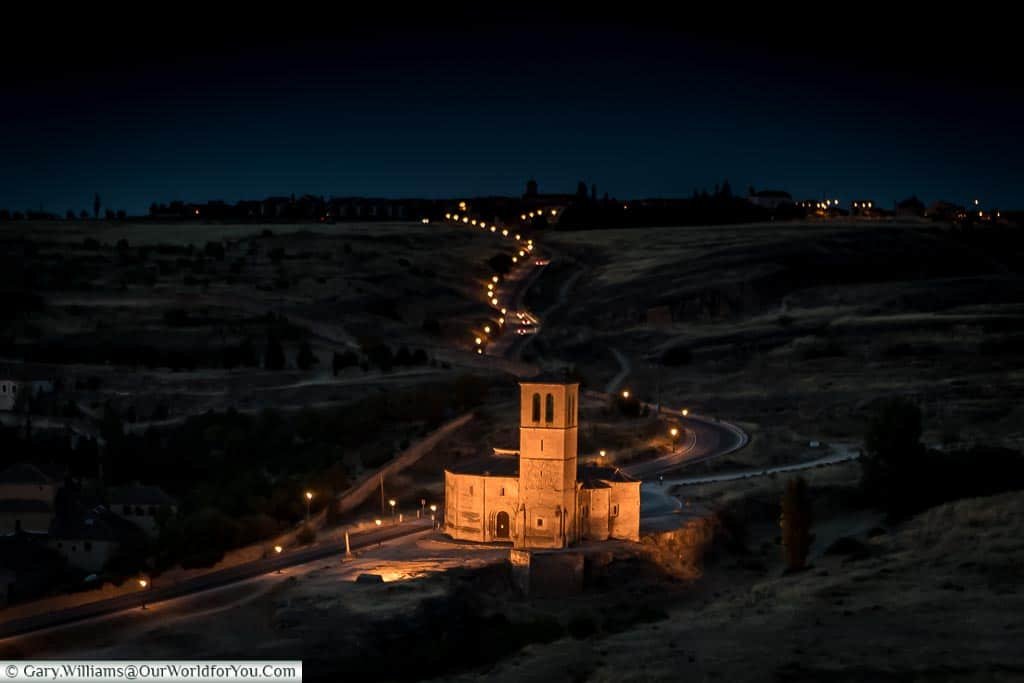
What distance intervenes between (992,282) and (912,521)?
224ft

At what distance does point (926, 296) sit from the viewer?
110 meters

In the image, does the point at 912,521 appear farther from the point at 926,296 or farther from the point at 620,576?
Answer: the point at 926,296

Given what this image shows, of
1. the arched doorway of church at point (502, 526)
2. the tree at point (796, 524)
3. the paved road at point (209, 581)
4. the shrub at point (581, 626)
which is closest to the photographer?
the paved road at point (209, 581)

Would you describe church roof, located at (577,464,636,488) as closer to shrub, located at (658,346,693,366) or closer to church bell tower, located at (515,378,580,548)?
church bell tower, located at (515,378,580,548)

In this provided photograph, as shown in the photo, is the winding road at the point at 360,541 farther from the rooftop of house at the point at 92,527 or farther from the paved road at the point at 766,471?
the rooftop of house at the point at 92,527

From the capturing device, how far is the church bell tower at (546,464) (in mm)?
50500

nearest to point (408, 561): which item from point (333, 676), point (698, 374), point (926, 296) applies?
point (333, 676)

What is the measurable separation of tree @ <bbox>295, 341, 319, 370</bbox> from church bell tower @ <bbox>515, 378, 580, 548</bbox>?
1566 inches

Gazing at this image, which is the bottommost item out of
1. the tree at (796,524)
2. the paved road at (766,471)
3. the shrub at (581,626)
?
the shrub at (581,626)

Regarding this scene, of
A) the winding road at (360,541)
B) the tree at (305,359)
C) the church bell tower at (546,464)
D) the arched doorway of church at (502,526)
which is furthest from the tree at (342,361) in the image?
the church bell tower at (546,464)

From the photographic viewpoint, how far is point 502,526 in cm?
5219

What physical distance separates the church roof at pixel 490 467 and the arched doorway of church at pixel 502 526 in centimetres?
137

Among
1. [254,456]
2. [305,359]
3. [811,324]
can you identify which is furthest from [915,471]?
[811,324]

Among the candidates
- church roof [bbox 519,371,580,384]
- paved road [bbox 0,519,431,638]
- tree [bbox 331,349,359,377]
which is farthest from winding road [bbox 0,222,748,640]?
tree [bbox 331,349,359,377]
